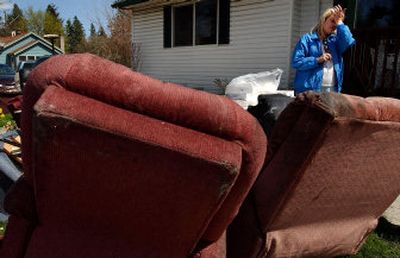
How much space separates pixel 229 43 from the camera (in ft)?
36.9

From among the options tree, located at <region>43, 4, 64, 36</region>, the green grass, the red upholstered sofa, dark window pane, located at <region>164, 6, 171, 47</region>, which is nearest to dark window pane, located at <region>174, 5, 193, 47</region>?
dark window pane, located at <region>164, 6, 171, 47</region>

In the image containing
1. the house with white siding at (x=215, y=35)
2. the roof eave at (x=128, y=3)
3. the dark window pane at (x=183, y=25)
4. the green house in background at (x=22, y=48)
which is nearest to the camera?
the house with white siding at (x=215, y=35)

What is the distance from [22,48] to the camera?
52.3 metres

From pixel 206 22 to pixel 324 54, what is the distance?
838 centimetres

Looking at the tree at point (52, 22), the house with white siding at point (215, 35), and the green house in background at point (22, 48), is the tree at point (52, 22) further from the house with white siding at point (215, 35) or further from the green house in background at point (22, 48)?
the house with white siding at point (215, 35)

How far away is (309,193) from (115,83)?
1114mm

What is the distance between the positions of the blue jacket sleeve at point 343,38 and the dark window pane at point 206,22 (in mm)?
7757

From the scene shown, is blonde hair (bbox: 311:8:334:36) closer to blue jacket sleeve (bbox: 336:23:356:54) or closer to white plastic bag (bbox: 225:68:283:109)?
blue jacket sleeve (bbox: 336:23:356:54)

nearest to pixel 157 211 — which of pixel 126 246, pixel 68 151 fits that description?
pixel 126 246

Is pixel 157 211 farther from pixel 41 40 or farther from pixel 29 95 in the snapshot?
pixel 41 40

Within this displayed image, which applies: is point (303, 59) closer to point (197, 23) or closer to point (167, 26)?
point (197, 23)

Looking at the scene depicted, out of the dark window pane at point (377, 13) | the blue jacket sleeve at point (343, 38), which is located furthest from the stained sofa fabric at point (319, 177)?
the dark window pane at point (377, 13)

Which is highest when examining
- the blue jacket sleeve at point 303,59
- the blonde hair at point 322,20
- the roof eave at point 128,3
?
the roof eave at point 128,3

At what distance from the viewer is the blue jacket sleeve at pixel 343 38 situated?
4.14 m
